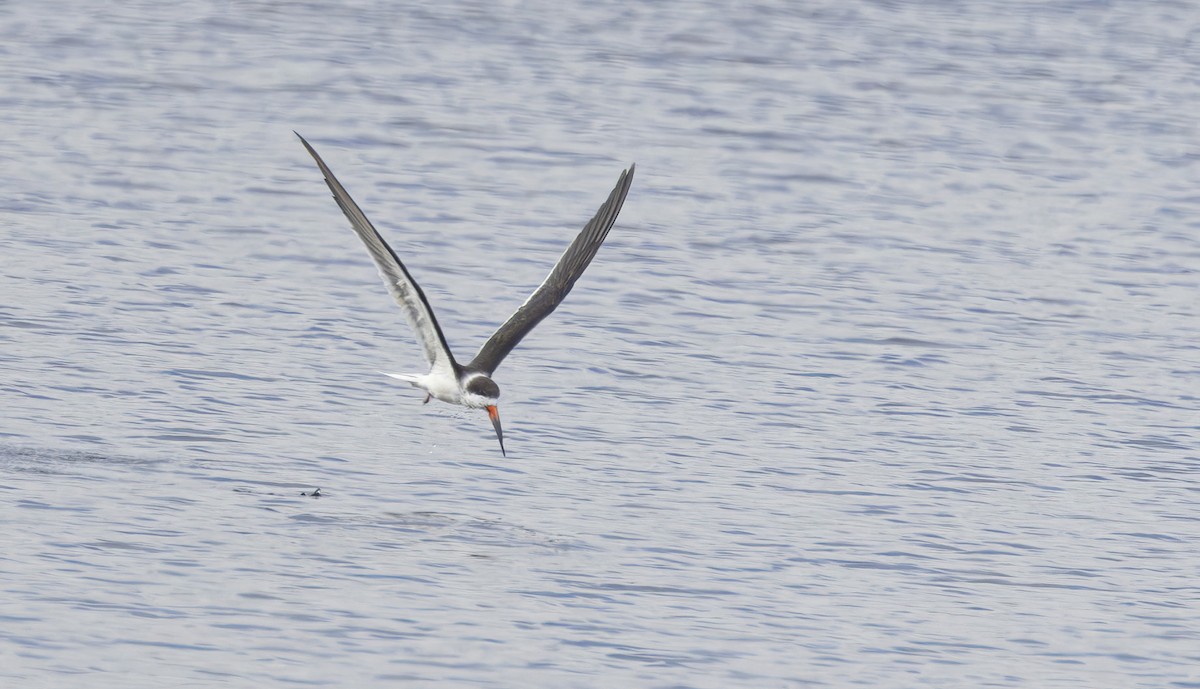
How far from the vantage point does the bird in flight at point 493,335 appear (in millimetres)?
11422

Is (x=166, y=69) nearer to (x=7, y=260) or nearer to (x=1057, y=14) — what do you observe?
(x=7, y=260)

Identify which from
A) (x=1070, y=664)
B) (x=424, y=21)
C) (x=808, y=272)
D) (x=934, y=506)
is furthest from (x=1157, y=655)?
(x=424, y=21)

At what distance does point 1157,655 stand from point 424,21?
24.7 m

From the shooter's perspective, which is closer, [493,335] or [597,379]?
[493,335]

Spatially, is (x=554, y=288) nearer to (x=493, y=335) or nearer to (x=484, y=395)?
(x=493, y=335)

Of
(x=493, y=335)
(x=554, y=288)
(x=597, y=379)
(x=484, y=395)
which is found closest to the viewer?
(x=484, y=395)

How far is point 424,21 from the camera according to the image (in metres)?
33.6

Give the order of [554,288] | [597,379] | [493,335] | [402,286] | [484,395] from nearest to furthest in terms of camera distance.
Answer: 1. [402,286]
2. [484,395]
3. [493,335]
4. [554,288]
5. [597,379]

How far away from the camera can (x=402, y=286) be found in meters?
11.6

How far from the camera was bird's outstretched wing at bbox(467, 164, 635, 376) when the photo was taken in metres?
12.6

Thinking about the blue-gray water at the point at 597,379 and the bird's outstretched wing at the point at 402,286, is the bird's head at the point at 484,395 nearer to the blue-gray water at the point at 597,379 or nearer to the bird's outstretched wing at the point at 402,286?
the bird's outstretched wing at the point at 402,286

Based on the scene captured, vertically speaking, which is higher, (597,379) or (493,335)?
(493,335)

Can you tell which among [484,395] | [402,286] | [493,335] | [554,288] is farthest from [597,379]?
[402,286]

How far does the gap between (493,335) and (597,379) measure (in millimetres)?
2833
